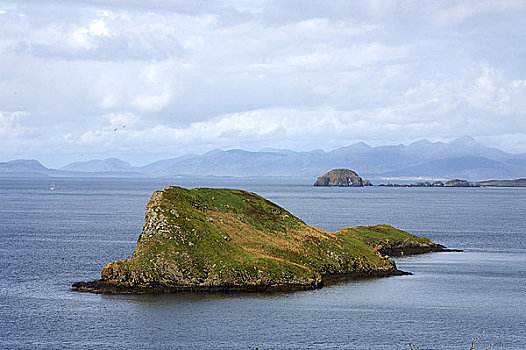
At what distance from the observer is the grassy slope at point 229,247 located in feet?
255

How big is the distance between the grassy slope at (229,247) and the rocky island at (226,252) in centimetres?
12

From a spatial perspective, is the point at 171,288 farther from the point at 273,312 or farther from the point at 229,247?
the point at 273,312

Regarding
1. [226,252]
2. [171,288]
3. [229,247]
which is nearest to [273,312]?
[171,288]

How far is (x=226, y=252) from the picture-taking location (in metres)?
82.2

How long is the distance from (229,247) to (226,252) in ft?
5.07

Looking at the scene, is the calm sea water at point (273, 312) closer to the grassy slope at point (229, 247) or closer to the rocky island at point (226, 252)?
the rocky island at point (226, 252)

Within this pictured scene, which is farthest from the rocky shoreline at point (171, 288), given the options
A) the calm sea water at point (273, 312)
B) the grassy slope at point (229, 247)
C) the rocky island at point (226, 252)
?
the calm sea water at point (273, 312)

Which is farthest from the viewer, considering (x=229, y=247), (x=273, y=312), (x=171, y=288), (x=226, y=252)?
(x=229, y=247)

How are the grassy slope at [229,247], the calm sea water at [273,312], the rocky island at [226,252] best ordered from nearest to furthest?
the calm sea water at [273,312]
the rocky island at [226,252]
the grassy slope at [229,247]

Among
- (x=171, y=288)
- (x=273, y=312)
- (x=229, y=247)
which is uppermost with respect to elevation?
(x=229, y=247)

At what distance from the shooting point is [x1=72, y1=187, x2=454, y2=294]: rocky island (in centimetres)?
7719

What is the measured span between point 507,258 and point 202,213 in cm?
5493

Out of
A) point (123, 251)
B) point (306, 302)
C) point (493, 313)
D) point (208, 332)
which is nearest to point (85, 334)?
point (208, 332)

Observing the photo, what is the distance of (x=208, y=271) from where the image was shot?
78.7m
